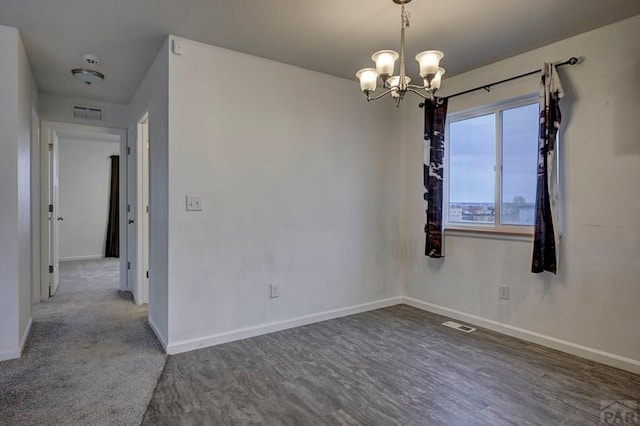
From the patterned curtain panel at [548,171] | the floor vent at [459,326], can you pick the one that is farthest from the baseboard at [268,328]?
the patterned curtain panel at [548,171]

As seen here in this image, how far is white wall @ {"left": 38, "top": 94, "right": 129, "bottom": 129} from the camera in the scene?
424cm

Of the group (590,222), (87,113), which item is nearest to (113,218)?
(87,113)

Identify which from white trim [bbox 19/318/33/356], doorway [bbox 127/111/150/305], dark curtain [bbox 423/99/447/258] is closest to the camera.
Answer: white trim [bbox 19/318/33/356]

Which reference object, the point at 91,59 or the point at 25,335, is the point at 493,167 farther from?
the point at 25,335

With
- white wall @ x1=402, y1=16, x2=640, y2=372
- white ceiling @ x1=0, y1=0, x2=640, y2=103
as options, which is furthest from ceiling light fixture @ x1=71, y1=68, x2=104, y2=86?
white wall @ x1=402, y1=16, x2=640, y2=372

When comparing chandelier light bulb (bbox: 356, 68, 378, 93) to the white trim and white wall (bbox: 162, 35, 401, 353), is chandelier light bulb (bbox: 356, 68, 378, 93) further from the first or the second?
the white trim

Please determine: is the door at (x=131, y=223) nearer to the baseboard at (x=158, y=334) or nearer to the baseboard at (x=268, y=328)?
the baseboard at (x=158, y=334)

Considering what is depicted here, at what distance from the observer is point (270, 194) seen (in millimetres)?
3289

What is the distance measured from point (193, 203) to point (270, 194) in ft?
2.28

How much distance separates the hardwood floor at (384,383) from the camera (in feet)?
6.48

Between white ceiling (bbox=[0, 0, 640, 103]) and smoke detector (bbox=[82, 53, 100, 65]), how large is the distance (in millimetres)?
66

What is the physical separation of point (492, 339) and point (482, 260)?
72 centimetres

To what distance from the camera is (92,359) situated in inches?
106

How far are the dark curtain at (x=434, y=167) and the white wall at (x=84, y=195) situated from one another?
6797 mm
